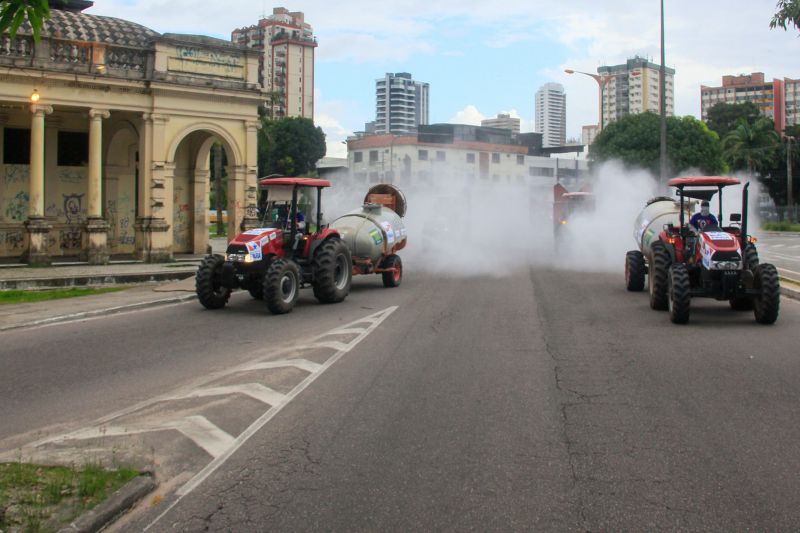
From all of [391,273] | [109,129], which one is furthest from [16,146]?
[391,273]

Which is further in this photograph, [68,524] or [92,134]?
[92,134]

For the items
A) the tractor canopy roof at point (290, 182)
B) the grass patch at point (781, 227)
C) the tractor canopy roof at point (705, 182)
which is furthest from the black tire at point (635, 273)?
the grass patch at point (781, 227)

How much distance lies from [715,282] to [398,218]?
10.2 metres

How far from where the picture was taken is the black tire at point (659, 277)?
15.4m

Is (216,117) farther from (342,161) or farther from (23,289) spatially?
(342,161)

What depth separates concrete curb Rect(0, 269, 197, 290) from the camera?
67.4 feet

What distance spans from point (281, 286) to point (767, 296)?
28.0ft

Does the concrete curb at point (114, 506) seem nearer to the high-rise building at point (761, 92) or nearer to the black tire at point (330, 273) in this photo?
the black tire at point (330, 273)

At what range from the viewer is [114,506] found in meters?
5.30

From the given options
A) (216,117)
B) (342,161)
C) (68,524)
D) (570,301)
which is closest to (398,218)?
(570,301)

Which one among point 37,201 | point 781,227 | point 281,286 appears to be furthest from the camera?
point 781,227

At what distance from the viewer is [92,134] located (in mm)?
25781

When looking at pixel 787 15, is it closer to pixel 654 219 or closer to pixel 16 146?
pixel 654 219

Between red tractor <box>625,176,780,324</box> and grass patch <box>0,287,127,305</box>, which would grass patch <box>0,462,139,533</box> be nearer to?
red tractor <box>625,176,780,324</box>
